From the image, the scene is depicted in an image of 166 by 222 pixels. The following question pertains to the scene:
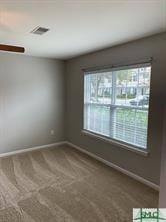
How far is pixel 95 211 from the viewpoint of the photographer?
2.27 meters

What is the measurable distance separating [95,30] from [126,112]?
154 centimetres

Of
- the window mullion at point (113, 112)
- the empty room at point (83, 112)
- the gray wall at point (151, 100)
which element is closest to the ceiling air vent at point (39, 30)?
the empty room at point (83, 112)

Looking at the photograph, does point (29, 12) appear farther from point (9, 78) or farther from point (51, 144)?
point (51, 144)

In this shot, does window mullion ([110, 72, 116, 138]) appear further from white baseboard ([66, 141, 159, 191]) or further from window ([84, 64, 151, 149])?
white baseboard ([66, 141, 159, 191])

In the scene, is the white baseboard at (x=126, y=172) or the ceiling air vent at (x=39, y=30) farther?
the white baseboard at (x=126, y=172)

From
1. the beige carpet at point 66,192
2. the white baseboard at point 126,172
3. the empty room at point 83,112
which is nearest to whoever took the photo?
the empty room at point 83,112

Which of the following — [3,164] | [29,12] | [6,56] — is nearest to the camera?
[29,12]

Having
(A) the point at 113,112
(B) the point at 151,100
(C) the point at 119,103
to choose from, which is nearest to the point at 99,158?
(A) the point at 113,112

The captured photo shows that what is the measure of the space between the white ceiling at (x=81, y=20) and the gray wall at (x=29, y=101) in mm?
1047

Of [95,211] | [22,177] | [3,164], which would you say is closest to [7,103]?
[3,164]

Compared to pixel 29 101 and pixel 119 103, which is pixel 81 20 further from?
pixel 29 101

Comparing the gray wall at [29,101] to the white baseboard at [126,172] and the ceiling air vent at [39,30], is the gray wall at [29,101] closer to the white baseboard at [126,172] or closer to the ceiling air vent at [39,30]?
the white baseboard at [126,172]

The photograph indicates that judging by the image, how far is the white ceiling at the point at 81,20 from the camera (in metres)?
1.78

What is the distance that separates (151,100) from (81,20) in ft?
5.16
